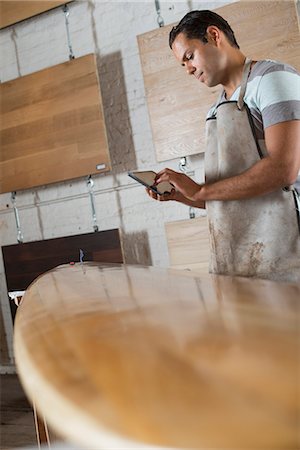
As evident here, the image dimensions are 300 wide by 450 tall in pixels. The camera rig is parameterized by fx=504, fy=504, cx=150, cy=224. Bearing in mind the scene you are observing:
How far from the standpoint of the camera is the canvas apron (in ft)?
5.31

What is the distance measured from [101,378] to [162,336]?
10 cm

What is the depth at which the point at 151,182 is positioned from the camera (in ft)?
6.33

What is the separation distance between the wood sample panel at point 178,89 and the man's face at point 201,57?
1149 mm

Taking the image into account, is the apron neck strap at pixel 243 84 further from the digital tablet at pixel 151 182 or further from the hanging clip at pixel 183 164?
the hanging clip at pixel 183 164

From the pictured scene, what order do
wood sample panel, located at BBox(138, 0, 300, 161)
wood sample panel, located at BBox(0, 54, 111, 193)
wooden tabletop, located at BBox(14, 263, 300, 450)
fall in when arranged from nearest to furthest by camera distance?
1. wooden tabletop, located at BBox(14, 263, 300, 450)
2. wood sample panel, located at BBox(138, 0, 300, 161)
3. wood sample panel, located at BBox(0, 54, 111, 193)

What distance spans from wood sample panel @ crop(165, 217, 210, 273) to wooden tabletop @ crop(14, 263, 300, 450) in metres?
2.56

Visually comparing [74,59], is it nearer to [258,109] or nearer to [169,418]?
[258,109]

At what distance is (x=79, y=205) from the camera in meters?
3.80

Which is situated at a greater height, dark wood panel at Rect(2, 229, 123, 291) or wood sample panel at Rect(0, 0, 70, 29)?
wood sample panel at Rect(0, 0, 70, 29)

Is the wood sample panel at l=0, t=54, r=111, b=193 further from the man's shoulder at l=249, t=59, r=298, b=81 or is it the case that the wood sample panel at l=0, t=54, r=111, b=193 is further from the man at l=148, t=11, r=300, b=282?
the man's shoulder at l=249, t=59, r=298, b=81

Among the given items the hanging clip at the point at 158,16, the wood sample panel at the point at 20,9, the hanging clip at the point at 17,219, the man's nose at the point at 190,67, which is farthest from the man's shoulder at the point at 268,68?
the hanging clip at the point at 17,219

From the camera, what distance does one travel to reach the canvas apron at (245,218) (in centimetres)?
162

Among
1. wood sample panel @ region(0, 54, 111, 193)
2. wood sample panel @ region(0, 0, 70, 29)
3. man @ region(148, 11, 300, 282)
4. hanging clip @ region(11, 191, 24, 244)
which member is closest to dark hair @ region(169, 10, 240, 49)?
man @ region(148, 11, 300, 282)

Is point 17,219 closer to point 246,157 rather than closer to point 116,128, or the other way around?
point 116,128
